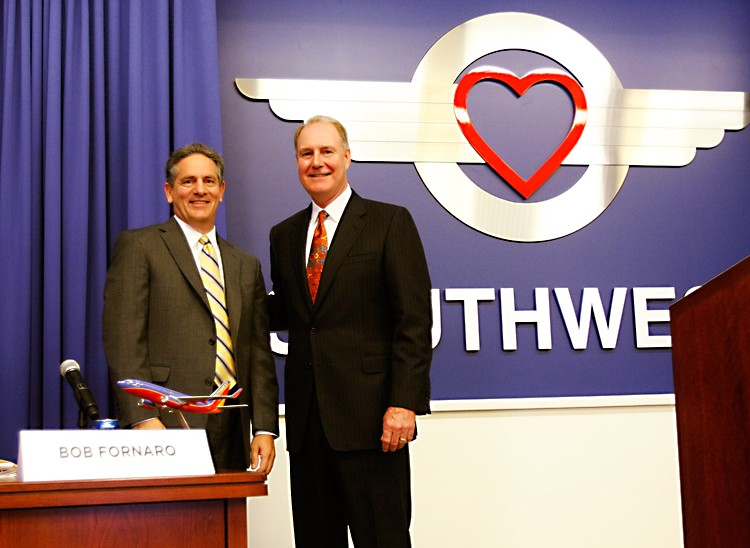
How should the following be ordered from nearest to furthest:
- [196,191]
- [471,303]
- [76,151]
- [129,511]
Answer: [129,511], [196,191], [76,151], [471,303]

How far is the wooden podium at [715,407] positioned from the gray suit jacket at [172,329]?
105cm

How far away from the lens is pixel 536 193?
3.85 m

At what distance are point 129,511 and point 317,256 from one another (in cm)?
118

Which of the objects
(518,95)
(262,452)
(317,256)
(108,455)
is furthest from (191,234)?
(518,95)

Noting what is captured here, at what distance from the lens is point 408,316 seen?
2.44 meters

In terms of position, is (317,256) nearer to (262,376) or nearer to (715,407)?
(262,376)

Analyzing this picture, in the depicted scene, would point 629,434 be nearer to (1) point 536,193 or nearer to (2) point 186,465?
(1) point 536,193

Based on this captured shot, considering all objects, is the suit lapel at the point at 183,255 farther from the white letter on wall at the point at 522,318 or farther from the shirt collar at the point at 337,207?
the white letter on wall at the point at 522,318

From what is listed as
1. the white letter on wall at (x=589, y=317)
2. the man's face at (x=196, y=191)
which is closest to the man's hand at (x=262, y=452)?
the man's face at (x=196, y=191)

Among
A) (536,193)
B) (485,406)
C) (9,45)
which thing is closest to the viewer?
(9,45)

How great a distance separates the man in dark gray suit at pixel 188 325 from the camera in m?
2.36

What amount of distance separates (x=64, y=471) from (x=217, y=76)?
222 cm

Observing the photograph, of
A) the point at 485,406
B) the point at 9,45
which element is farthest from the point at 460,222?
the point at 9,45

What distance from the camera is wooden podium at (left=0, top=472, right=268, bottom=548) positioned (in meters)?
1.47
